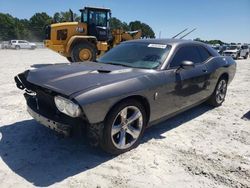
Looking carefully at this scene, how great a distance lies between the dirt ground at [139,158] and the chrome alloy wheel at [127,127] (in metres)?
0.17

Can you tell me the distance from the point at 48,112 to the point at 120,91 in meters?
0.99

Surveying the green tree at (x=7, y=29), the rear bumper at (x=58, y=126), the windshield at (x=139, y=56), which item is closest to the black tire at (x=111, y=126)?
the rear bumper at (x=58, y=126)

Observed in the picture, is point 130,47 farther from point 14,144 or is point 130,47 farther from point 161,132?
point 14,144

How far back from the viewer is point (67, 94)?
3045mm

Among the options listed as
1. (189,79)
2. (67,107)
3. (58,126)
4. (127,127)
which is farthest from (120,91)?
(189,79)

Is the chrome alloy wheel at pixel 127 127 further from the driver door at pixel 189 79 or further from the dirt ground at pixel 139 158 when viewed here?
the driver door at pixel 189 79

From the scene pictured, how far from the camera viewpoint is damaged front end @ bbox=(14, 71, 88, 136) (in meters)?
3.16

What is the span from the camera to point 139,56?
4.46 metres

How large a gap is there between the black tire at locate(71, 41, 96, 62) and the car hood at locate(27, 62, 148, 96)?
27.2 ft

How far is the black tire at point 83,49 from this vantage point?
1221cm

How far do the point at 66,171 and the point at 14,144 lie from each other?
1096mm

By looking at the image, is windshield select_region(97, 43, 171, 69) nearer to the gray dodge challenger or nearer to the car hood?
the gray dodge challenger

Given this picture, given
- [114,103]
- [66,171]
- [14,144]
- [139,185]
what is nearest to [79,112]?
[114,103]

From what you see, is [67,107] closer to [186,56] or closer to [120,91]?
[120,91]
